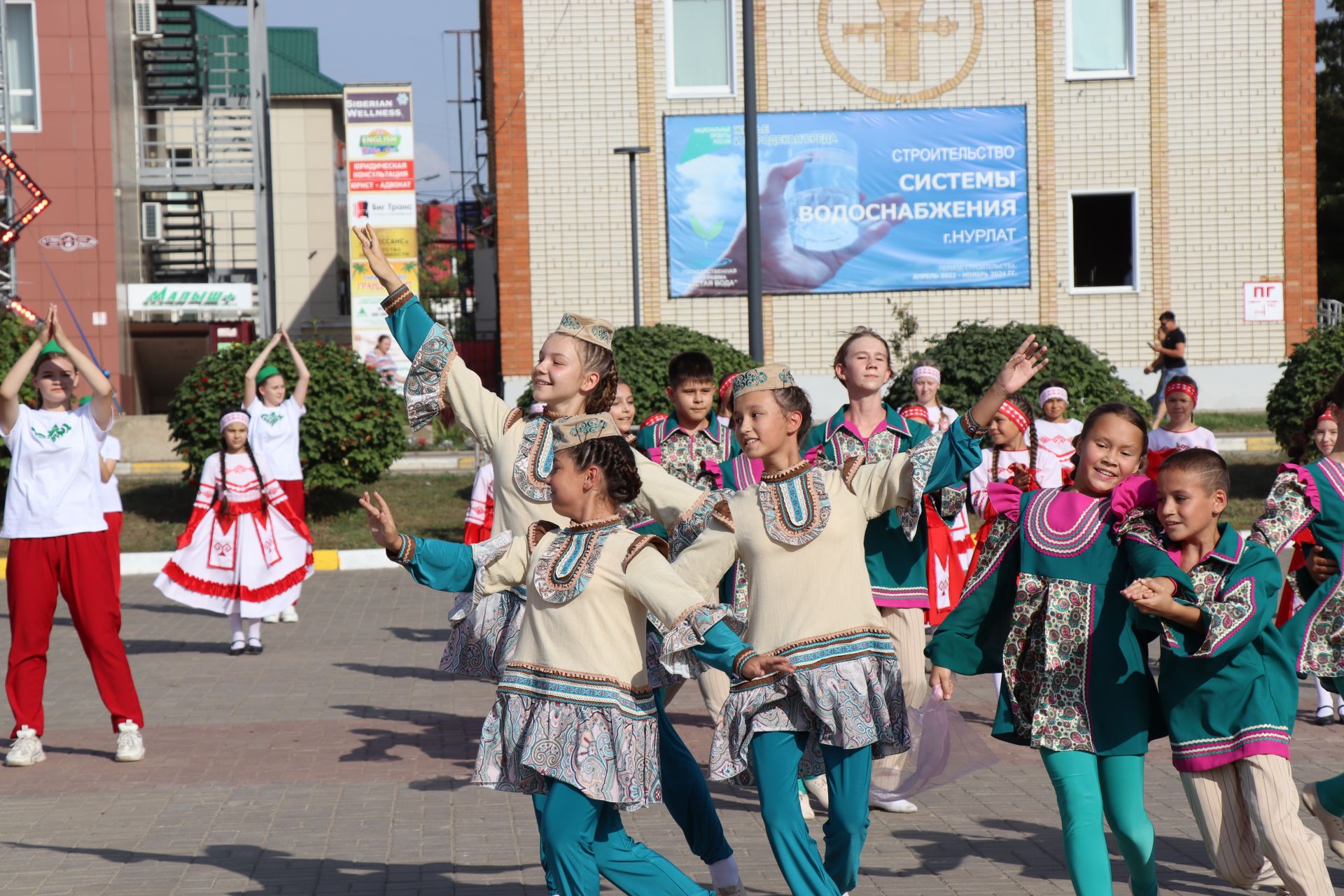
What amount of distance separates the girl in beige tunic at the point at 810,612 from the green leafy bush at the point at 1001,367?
9.37 metres

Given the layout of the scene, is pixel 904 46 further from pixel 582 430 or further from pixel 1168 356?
pixel 582 430

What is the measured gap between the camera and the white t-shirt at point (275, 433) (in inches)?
482

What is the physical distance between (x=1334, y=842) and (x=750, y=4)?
9790mm

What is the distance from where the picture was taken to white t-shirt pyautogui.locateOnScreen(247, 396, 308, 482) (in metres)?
12.2

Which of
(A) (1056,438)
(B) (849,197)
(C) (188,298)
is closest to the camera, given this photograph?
(A) (1056,438)

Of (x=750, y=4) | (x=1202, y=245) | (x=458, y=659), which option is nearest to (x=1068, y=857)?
(x=458, y=659)

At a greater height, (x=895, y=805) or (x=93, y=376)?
(x=93, y=376)

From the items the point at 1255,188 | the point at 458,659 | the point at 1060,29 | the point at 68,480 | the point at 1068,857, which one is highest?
the point at 1060,29

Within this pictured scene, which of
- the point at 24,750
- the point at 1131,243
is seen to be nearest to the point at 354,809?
the point at 24,750

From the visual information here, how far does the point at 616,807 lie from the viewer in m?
4.17

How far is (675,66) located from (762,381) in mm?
21634

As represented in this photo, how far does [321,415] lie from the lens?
17.2m

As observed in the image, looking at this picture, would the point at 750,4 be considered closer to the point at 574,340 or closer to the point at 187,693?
the point at 187,693

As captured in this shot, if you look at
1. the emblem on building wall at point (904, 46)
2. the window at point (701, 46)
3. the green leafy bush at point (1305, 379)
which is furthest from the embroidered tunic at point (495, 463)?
the emblem on building wall at point (904, 46)
